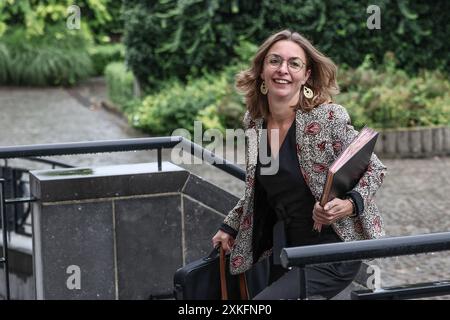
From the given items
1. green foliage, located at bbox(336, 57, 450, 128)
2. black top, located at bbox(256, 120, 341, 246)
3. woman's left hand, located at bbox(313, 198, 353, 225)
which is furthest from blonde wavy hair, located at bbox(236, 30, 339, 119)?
green foliage, located at bbox(336, 57, 450, 128)

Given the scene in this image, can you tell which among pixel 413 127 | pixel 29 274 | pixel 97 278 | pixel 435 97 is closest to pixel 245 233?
pixel 97 278

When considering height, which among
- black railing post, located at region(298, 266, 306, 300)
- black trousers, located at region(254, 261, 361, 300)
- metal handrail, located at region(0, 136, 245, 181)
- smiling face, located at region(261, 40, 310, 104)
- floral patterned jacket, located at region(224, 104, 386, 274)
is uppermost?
smiling face, located at region(261, 40, 310, 104)

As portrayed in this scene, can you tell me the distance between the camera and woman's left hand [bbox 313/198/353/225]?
11.8 ft

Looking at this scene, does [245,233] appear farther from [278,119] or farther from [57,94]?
[57,94]

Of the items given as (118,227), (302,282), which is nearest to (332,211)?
(302,282)

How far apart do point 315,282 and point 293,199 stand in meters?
0.36

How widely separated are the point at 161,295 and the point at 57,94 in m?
18.0

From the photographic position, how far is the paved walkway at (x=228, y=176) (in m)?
8.24

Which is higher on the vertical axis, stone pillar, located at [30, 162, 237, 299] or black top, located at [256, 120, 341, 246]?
black top, located at [256, 120, 341, 246]

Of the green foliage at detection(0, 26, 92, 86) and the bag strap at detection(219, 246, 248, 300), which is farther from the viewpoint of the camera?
the green foliage at detection(0, 26, 92, 86)

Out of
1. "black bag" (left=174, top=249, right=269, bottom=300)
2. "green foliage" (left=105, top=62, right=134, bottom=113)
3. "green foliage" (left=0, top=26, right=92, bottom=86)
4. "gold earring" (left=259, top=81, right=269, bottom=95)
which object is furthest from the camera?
"green foliage" (left=0, top=26, right=92, bottom=86)

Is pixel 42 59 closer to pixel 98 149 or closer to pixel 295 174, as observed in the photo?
pixel 98 149

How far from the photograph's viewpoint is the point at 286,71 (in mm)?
3922

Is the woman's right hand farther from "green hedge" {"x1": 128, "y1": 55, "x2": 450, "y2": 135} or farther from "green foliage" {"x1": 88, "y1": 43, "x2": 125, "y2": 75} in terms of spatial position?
"green foliage" {"x1": 88, "y1": 43, "x2": 125, "y2": 75}
